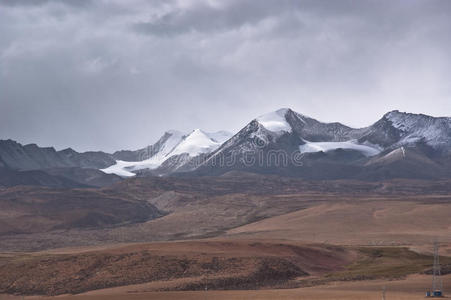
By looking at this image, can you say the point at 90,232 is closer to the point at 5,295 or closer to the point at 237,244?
the point at 237,244

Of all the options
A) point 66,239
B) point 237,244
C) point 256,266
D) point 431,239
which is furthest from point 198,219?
point 256,266

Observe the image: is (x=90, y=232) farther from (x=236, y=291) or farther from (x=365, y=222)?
(x=236, y=291)

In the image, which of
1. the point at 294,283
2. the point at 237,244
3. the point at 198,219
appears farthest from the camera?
the point at 198,219

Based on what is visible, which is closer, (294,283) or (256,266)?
(294,283)

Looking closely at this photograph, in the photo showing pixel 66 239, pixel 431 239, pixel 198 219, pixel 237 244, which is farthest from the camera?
pixel 198 219

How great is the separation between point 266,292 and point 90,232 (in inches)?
4455

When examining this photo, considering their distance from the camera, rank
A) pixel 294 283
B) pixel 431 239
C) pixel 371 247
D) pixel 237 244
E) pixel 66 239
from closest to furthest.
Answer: pixel 294 283 → pixel 237 244 → pixel 371 247 → pixel 431 239 → pixel 66 239

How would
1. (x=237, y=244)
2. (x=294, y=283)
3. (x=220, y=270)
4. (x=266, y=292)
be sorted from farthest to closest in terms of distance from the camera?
(x=237, y=244) < (x=220, y=270) < (x=294, y=283) < (x=266, y=292)

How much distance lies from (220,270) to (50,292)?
18956mm

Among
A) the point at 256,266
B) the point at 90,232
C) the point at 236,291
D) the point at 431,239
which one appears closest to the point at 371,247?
the point at 431,239

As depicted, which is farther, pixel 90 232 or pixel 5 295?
pixel 90 232

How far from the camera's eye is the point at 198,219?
19238 centimetres

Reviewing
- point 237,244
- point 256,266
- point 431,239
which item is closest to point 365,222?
point 431,239

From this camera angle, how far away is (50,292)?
76125 millimetres
